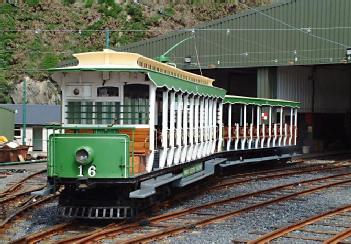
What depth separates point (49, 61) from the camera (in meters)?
54.1

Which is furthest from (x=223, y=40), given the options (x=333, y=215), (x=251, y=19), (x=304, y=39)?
(x=333, y=215)

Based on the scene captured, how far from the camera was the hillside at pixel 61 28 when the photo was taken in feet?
169

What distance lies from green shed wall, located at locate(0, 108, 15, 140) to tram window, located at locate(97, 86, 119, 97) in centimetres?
2500

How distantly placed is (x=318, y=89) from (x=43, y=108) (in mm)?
18304

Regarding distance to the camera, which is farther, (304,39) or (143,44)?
(143,44)

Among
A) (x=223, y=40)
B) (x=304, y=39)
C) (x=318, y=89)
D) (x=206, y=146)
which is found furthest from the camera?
(x=318, y=89)

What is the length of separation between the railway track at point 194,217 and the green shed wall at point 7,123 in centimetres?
2222

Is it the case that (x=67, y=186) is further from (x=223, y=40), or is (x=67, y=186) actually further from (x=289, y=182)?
(x=223, y=40)

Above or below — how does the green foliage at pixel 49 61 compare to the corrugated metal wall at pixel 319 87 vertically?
above

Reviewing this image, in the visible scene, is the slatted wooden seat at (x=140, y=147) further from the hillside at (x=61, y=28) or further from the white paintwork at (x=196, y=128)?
the hillside at (x=61, y=28)

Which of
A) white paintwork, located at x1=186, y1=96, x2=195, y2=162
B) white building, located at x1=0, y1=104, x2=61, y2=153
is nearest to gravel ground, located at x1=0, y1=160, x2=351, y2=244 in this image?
white paintwork, located at x1=186, y1=96, x2=195, y2=162

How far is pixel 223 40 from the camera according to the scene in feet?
110

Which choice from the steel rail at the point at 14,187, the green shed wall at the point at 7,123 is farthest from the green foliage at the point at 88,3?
the steel rail at the point at 14,187

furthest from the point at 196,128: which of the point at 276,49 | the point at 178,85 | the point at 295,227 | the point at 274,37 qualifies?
the point at 274,37
